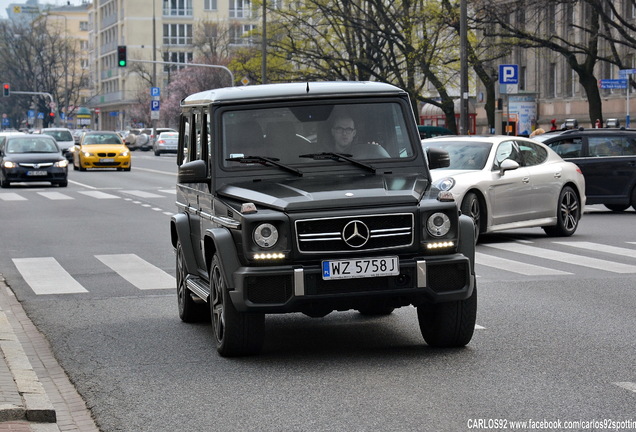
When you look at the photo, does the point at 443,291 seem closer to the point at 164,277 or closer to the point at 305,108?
the point at 305,108

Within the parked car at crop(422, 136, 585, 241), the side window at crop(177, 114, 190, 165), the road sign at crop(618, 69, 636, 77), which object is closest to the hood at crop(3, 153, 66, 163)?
the road sign at crop(618, 69, 636, 77)

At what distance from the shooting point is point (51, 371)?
28.2 ft

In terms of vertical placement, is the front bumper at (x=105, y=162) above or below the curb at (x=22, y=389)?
below

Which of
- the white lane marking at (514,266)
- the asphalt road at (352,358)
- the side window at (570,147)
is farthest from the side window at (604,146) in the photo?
the white lane marking at (514,266)

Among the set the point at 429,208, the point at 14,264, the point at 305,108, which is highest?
the point at 305,108

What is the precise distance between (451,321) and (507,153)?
9963 millimetres

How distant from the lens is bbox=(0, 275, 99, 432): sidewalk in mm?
6812

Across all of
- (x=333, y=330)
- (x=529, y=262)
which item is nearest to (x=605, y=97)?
(x=529, y=262)

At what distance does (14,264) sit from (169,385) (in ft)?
28.1

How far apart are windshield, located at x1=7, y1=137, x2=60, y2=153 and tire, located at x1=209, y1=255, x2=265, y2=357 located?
29421mm

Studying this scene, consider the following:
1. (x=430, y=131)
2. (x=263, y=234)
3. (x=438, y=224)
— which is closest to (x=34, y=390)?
(x=263, y=234)

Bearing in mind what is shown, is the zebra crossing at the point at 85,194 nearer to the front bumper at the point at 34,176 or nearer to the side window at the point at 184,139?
the front bumper at the point at 34,176

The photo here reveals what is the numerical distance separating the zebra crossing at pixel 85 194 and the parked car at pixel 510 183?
1374 cm

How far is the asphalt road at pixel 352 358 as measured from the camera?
6906 millimetres
